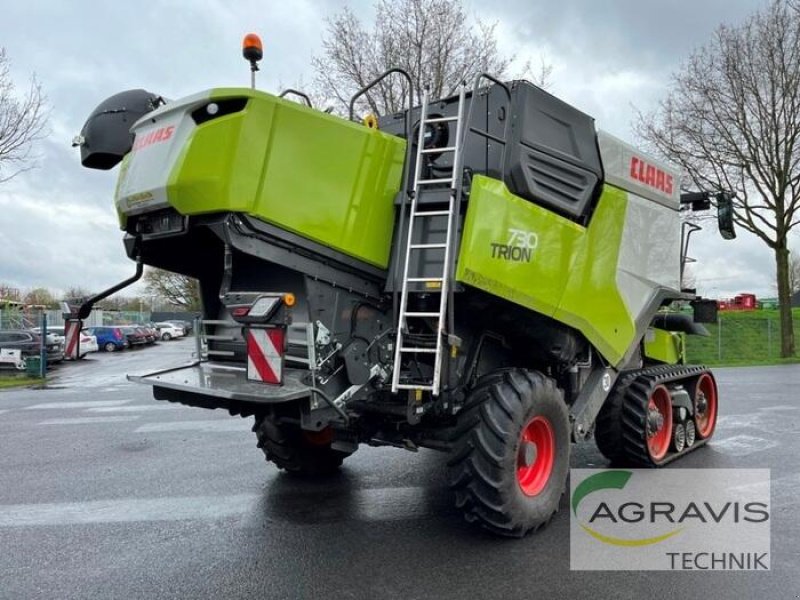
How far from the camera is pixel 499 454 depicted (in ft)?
13.8

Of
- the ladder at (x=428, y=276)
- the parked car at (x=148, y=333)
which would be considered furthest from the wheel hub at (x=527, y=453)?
the parked car at (x=148, y=333)

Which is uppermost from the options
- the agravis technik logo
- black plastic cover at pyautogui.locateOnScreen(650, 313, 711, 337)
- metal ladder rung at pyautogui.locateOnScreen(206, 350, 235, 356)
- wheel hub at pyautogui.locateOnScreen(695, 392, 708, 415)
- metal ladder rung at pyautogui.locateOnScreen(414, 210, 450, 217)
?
metal ladder rung at pyautogui.locateOnScreen(414, 210, 450, 217)

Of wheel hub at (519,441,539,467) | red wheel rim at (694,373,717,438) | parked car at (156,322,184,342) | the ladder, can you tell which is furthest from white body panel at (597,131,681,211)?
parked car at (156,322,184,342)

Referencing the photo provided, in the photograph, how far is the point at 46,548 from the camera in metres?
4.44

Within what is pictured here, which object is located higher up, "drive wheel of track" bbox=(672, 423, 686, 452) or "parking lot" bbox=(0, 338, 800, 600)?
"drive wheel of track" bbox=(672, 423, 686, 452)

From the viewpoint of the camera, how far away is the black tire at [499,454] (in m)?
4.21

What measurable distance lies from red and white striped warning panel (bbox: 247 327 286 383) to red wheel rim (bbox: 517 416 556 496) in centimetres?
183

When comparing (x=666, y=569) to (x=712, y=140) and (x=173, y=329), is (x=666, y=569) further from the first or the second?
(x=173, y=329)

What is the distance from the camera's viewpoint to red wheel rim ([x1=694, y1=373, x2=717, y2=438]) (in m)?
7.46

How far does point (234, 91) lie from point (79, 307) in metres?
2.37

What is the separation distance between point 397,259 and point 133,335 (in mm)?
34052

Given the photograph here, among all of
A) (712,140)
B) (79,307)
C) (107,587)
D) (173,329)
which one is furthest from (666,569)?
(173,329)

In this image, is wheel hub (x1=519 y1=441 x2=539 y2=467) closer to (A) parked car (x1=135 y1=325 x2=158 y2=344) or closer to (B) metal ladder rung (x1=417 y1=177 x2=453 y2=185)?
(B) metal ladder rung (x1=417 y1=177 x2=453 y2=185)

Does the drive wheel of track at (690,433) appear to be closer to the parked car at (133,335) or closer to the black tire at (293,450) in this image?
the black tire at (293,450)
